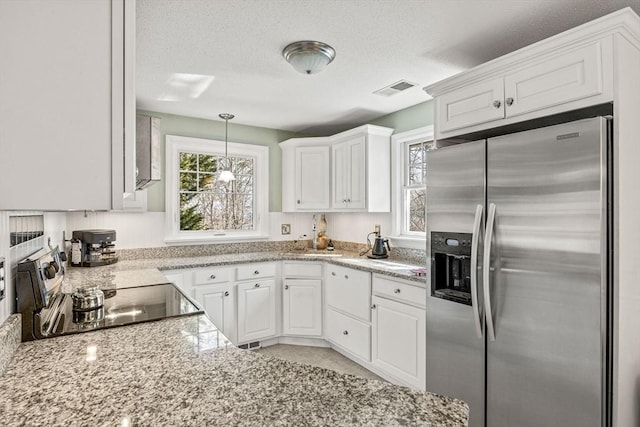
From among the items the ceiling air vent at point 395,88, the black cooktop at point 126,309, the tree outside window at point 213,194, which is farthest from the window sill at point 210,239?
the ceiling air vent at point 395,88

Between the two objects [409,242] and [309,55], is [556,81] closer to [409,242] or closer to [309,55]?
[309,55]

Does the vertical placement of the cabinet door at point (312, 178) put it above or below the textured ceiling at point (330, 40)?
below

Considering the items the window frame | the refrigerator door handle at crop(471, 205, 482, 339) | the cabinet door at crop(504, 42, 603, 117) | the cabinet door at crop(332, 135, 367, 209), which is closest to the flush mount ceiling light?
the cabinet door at crop(504, 42, 603, 117)

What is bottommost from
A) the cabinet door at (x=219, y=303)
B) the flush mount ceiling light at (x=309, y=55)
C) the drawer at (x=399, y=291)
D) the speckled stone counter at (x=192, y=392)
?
the cabinet door at (x=219, y=303)

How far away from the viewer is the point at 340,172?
12.8 ft

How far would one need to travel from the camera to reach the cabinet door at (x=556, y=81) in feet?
5.23

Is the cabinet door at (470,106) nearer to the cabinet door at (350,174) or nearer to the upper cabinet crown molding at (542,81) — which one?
the upper cabinet crown molding at (542,81)

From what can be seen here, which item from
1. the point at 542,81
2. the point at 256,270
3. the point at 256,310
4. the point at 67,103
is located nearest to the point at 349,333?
the point at 256,310

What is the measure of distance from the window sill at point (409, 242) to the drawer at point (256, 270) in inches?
49.0

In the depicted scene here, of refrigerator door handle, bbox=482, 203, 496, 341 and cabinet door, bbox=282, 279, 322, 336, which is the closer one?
refrigerator door handle, bbox=482, 203, 496, 341

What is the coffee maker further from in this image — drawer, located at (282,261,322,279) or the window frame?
the window frame

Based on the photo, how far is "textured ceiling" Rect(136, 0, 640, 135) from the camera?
5.87 ft

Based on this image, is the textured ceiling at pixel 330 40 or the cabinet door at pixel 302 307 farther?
the cabinet door at pixel 302 307

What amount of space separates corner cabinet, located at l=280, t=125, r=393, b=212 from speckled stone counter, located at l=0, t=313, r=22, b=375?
2.80m
